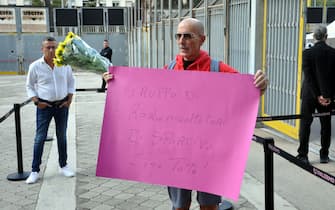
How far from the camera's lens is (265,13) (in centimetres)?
753

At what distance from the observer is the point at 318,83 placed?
543 cm

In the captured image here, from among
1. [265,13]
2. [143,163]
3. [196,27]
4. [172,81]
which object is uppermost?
[265,13]

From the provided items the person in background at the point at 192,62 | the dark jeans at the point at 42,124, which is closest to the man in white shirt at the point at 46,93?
the dark jeans at the point at 42,124

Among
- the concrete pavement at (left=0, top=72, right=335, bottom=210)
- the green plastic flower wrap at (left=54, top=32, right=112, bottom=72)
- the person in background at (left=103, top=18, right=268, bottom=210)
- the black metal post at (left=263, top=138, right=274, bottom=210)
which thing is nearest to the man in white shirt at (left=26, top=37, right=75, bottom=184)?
the concrete pavement at (left=0, top=72, right=335, bottom=210)

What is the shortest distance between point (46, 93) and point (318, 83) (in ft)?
10.9

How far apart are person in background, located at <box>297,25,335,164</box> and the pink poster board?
3.16m

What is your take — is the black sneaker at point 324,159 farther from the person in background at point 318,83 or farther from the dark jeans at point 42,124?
the dark jeans at point 42,124

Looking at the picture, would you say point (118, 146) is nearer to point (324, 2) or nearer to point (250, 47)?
point (250, 47)

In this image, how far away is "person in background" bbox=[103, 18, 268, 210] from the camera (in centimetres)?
268

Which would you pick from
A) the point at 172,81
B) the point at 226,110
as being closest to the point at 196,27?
the point at 172,81

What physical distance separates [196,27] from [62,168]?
130 inches

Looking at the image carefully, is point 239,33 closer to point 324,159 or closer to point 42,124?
point 324,159

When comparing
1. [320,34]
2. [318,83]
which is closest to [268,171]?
[318,83]

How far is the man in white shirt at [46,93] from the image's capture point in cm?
504
